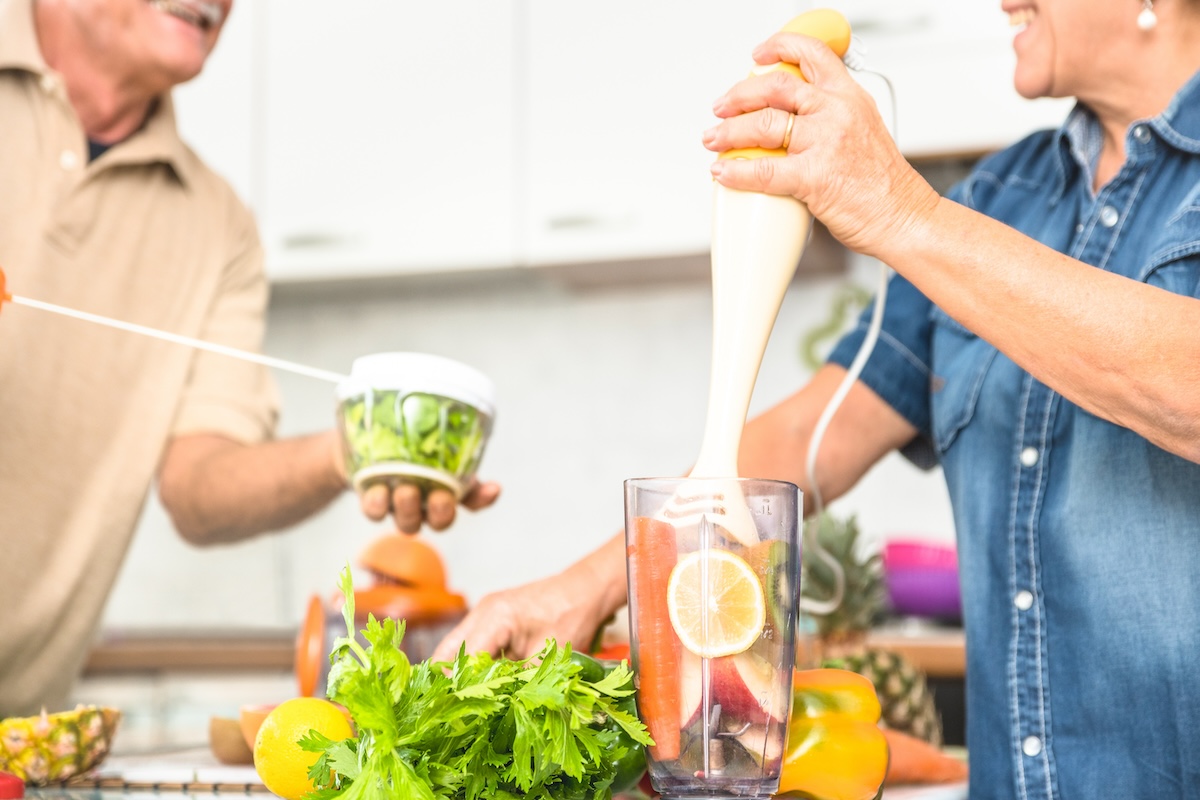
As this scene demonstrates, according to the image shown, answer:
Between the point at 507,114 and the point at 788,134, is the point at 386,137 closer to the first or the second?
the point at 507,114

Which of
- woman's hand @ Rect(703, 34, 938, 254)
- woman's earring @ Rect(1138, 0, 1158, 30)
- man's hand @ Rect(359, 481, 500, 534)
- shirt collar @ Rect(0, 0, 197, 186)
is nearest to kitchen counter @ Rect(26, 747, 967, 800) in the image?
man's hand @ Rect(359, 481, 500, 534)

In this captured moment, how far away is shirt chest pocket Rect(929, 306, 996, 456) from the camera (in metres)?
1.12

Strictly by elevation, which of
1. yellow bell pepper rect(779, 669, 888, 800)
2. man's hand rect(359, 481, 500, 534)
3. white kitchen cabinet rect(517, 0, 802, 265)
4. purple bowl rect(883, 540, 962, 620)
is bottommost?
purple bowl rect(883, 540, 962, 620)

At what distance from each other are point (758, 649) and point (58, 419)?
1189mm

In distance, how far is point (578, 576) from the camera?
3.07ft

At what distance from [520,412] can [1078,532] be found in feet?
6.60

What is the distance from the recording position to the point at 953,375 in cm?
115

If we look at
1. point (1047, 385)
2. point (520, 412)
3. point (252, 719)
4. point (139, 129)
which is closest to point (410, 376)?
point (252, 719)

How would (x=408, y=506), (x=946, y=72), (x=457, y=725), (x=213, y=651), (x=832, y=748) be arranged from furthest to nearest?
(x=213, y=651) → (x=946, y=72) → (x=408, y=506) → (x=832, y=748) → (x=457, y=725)

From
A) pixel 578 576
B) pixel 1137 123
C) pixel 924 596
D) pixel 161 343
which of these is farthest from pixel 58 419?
pixel 924 596

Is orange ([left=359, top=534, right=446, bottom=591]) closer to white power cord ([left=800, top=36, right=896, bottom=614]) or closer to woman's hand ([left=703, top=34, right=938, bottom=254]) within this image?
white power cord ([left=800, top=36, right=896, bottom=614])

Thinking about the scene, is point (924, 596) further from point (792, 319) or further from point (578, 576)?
point (578, 576)

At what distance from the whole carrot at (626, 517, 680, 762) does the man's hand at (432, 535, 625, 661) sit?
0.55 feet

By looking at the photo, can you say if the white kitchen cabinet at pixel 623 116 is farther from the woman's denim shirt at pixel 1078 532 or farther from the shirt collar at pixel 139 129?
A: the woman's denim shirt at pixel 1078 532
